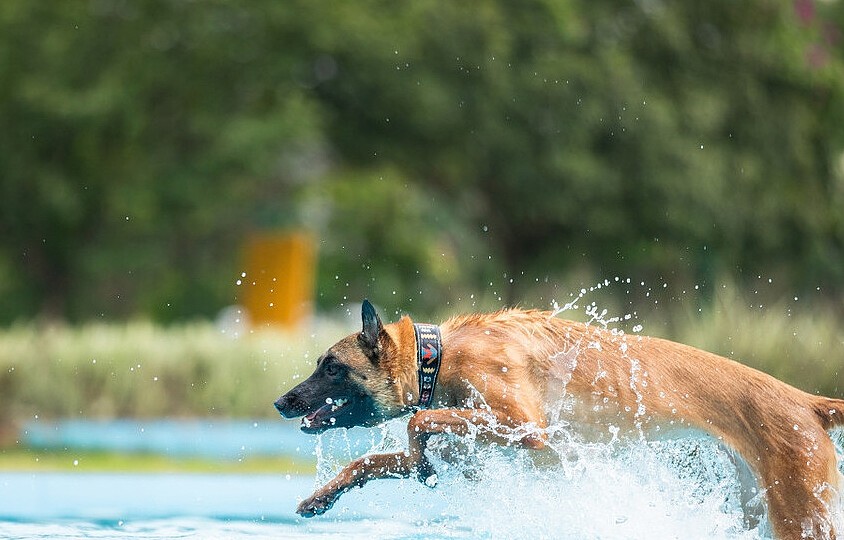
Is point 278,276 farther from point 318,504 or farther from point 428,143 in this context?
point 318,504

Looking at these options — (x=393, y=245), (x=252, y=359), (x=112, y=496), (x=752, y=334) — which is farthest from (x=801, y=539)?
(x=393, y=245)

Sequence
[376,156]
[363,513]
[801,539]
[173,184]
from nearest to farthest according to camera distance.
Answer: [801,539] → [363,513] → [173,184] → [376,156]

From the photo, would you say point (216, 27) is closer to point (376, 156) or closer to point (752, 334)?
point (376, 156)

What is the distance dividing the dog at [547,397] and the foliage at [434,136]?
13.4 metres

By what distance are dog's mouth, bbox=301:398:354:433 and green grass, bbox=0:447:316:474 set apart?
4004mm

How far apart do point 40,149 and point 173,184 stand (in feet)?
10.8

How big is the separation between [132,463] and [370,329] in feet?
17.9

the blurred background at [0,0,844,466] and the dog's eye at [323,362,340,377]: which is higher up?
the blurred background at [0,0,844,466]

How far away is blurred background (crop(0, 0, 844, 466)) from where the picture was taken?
20.1 meters

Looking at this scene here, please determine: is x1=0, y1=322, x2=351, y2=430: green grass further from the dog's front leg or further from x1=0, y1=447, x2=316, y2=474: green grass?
the dog's front leg

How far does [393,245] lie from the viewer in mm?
20719

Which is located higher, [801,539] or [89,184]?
[89,184]

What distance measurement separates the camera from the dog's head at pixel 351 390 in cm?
565

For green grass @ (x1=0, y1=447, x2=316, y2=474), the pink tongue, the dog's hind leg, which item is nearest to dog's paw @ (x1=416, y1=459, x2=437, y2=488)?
the pink tongue
